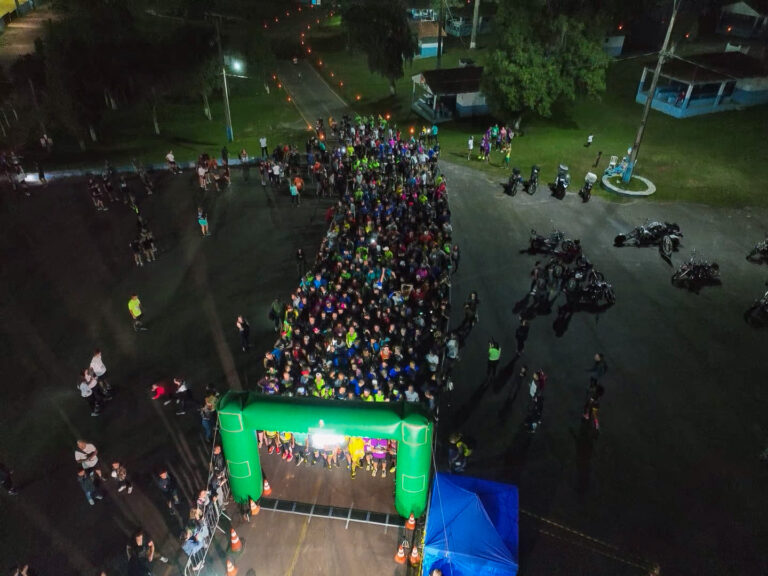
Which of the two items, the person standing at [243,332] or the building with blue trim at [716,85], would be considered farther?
the building with blue trim at [716,85]

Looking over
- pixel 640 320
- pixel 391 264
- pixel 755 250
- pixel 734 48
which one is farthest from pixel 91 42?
pixel 734 48

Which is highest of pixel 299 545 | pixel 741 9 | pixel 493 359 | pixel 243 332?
pixel 741 9

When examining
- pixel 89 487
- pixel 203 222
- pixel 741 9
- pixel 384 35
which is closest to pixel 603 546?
pixel 89 487

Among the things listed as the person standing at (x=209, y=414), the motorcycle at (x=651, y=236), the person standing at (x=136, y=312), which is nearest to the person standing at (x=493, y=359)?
the person standing at (x=209, y=414)

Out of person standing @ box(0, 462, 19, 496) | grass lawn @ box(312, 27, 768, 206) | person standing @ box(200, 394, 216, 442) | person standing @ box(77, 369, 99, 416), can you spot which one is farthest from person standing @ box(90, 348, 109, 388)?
grass lawn @ box(312, 27, 768, 206)

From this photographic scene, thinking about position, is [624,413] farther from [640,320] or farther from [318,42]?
[318,42]

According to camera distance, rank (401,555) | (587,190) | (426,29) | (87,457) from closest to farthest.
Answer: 1. (401,555)
2. (87,457)
3. (587,190)
4. (426,29)

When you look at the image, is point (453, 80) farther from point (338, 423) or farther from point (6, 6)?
point (6, 6)

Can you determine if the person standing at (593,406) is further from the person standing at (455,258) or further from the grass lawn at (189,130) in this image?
the grass lawn at (189,130)
